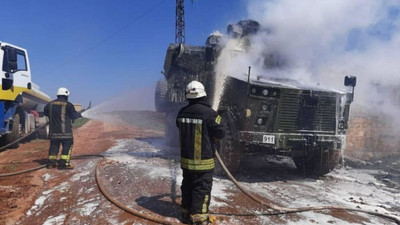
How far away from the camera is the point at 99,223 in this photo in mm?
3615

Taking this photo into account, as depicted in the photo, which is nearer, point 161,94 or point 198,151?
point 198,151

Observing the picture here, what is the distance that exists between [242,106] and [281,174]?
6.64ft

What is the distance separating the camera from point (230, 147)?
565cm

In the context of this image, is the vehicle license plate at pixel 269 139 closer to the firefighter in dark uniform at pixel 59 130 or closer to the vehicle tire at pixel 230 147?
the vehicle tire at pixel 230 147

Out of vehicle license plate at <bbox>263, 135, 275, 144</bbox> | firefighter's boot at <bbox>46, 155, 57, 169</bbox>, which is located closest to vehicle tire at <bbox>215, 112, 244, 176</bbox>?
vehicle license plate at <bbox>263, 135, 275, 144</bbox>

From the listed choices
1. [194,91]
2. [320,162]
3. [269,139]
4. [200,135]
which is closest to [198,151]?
[200,135]

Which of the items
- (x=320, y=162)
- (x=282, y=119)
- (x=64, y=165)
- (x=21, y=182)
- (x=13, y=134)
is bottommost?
(x=21, y=182)

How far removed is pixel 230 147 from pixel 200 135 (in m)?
2.08

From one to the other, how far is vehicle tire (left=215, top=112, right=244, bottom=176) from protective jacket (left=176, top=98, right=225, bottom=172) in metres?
1.85

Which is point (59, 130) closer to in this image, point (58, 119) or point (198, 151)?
point (58, 119)

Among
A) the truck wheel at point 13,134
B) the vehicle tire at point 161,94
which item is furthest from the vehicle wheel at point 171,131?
the truck wheel at point 13,134

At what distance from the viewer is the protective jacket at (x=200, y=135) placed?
364 centimetres

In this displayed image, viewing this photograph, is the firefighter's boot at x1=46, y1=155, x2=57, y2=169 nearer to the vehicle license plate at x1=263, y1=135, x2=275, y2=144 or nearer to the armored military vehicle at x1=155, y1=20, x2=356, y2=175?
the armored military vehicle at x1=155, y1=20, x2=356, y2=175

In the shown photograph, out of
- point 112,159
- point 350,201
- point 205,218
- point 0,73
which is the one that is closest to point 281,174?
point 350,201
